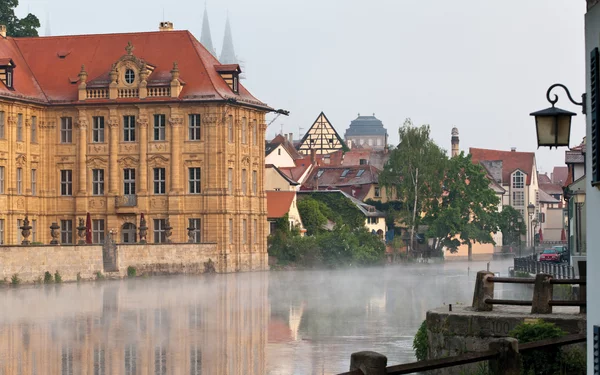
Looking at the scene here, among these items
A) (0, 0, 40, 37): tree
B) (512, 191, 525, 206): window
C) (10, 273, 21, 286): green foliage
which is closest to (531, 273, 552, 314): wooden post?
(10, 273, 21, 286): green foliage

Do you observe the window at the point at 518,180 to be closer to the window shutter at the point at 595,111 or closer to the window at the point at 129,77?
the window at the point at 129,77

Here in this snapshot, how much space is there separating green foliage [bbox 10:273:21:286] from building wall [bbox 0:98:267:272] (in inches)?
801

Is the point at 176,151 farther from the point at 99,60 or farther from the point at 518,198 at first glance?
the point at 518,198

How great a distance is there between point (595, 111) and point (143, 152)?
235 ft

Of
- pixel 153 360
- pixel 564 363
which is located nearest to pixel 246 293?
pixel 153 360

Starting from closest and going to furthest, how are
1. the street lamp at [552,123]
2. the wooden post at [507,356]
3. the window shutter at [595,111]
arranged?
the window shutter at [595,111] < the wooden post at [507,356] < the street lamp at [552,123]

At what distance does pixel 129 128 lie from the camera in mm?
84062

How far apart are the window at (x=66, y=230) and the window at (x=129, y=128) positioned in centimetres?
623

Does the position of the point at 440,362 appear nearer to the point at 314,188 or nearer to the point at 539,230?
the point at 314,188

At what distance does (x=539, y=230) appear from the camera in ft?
537

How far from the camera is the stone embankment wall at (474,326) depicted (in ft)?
70.7

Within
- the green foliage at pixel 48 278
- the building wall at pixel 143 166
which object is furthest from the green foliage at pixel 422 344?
the building wall at pixel 143 166

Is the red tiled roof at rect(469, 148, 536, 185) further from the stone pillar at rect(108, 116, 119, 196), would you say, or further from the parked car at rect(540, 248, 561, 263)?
the stone pillar at rect(108, 116, 119, 196)

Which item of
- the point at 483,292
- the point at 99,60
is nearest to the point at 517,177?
the point at 99,60
